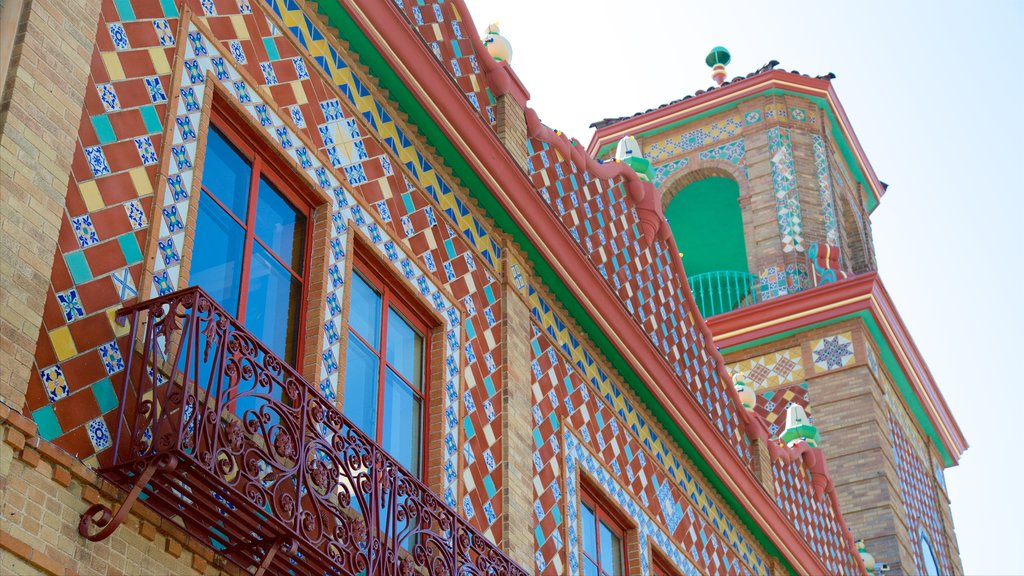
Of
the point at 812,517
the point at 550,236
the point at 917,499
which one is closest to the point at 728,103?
the point at 917,499

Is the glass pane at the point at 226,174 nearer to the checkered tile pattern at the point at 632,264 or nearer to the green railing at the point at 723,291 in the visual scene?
the checkered tile pattern at the point at 632,264

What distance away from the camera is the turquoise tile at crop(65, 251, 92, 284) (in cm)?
743

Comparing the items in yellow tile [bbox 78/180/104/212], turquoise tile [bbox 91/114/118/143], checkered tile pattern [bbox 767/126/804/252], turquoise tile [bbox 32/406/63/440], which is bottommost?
turquoise tile [bbox 32/406/63/440]

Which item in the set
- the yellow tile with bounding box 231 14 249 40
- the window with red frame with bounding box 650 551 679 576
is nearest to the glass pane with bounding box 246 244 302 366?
the yellow tile with bounding box 231 14 249 40

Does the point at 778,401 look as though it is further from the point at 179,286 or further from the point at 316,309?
the point at 179,286

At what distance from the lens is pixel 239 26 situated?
9.54 metres

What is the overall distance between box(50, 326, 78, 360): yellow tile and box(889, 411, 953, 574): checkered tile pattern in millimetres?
18603

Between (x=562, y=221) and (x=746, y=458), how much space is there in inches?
183

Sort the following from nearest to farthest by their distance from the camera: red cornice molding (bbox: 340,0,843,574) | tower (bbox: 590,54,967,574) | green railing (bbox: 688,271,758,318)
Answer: red cornice molding (bbox: 340,0,843,574) < tower (bbox: 590,54,967,574) < green railing (bbox: 688,271,758,318)

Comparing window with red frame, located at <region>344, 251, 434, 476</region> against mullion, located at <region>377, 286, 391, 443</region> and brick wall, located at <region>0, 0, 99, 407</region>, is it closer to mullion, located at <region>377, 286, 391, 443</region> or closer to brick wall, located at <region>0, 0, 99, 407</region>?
mullion, located at <region>377, 286, 391, 443</region>

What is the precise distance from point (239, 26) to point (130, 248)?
7.33 feet

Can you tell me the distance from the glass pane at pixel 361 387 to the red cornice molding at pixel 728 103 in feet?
60.0

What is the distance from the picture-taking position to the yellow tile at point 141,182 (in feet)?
26.3

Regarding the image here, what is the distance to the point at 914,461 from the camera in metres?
26.0
